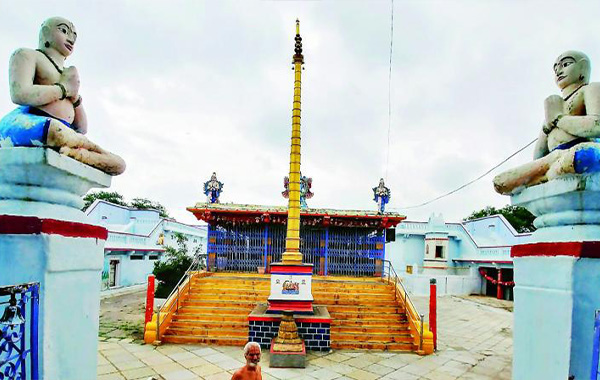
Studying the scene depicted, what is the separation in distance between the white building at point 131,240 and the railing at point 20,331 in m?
12.2

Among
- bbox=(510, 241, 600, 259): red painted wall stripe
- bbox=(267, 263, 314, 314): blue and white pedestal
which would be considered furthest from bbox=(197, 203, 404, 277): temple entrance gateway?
bbox=(510, 241, 600, 259): red painted wall stripe

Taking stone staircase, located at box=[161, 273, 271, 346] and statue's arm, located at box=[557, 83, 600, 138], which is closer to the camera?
statue's arm, located at box=[557, 83, 600, 138]

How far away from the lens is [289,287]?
841cm

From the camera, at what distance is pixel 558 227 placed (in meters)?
2.34

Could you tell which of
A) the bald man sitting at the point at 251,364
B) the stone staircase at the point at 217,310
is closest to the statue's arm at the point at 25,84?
the bald man sitting at the point at 251,364

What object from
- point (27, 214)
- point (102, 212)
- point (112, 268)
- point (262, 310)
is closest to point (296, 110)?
point (262, 310)

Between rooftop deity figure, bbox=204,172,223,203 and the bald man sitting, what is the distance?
1154 cm

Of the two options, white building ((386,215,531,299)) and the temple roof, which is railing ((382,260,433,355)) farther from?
white building ((386,215,531,299))

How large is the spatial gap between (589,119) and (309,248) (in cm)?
1313

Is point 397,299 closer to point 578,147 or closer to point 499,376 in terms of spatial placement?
point 499,376

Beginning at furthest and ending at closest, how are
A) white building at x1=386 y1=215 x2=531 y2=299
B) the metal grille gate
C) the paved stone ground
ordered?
white building at x1=386 y1=215 x2=531 y2=299, the metal grille gate, the paved stone ground

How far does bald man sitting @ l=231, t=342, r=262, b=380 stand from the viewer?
144 inches

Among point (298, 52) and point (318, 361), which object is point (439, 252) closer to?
point (318, 361)

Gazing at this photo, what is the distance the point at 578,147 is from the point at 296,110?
7434 mm
